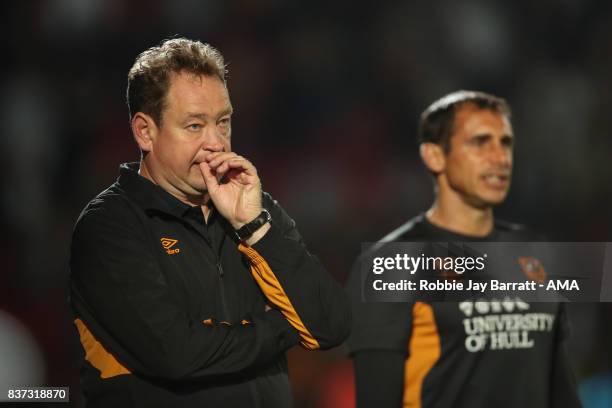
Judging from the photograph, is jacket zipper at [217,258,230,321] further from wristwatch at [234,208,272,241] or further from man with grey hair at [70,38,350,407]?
wristwatch at [234,208,272,241]

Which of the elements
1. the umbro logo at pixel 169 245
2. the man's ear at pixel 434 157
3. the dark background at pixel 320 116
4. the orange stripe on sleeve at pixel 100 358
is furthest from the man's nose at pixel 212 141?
the dark background at pixel 320 116

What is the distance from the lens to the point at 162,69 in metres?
2.40

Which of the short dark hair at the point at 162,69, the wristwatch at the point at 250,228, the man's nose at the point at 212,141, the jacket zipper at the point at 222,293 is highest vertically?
the short dark hair at the point at 162,69

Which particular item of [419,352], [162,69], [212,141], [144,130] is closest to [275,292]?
[212,141]

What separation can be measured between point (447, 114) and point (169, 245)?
6.05 feet

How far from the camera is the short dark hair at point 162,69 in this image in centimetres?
239

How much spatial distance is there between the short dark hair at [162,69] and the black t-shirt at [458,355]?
1.29 m

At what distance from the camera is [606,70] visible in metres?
7.04

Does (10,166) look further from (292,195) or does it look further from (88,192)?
(292,195)

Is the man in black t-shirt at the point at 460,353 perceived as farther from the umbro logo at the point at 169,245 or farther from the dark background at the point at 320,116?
the dark background at the point at 320,116

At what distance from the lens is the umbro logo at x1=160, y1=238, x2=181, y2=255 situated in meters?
2.33

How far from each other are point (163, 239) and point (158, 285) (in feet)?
0.55

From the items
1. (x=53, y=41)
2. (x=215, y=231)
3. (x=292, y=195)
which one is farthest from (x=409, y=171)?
(x=215, y=231)

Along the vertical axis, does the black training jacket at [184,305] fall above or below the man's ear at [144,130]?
below
